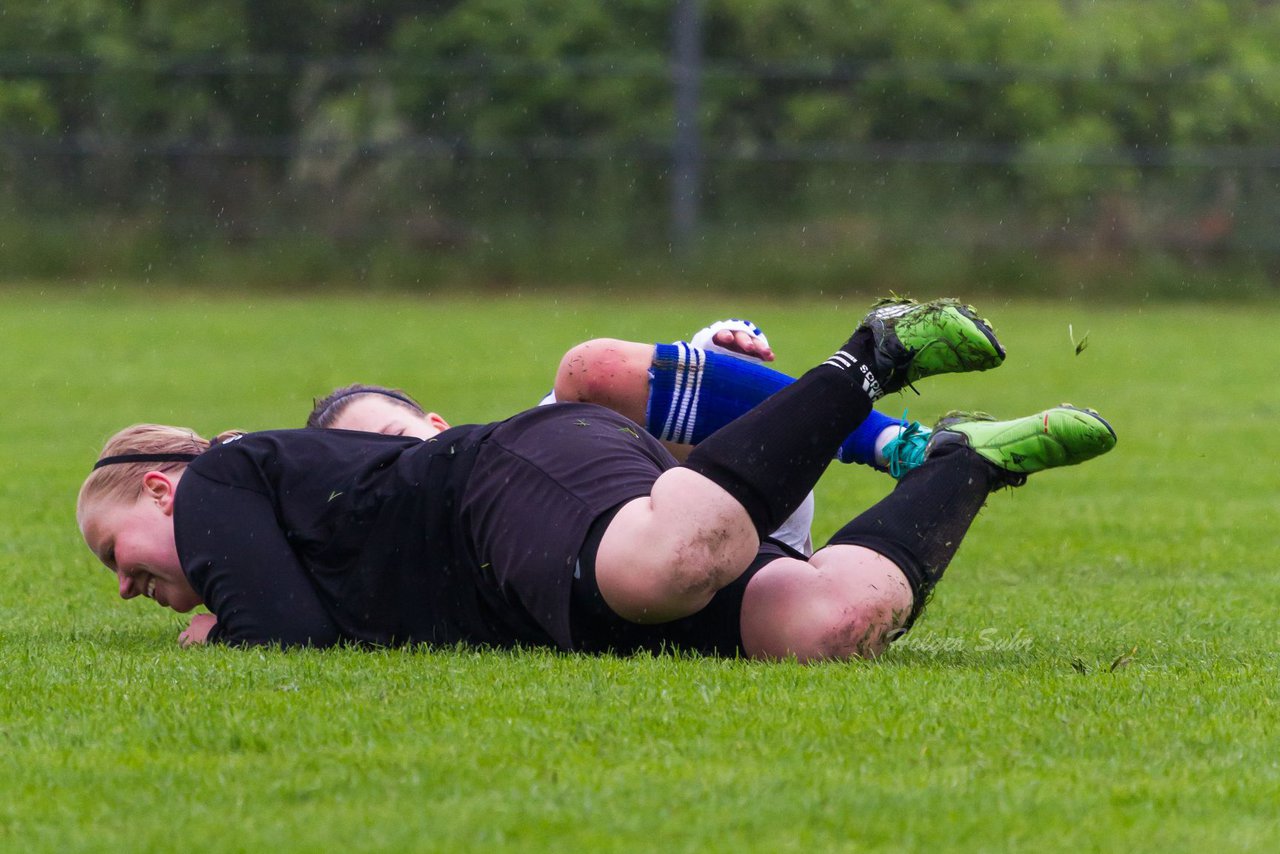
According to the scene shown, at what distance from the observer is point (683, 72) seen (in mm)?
23016

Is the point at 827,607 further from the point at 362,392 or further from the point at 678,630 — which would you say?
the point at 362,392

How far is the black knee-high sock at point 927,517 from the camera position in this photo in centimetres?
408

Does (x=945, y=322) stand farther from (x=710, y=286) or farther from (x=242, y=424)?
(x=710, y=286)

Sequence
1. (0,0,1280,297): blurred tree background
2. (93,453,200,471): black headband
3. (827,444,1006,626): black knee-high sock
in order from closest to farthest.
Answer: (827,444,1006,626): black knee-high sock, (93,453,200,471): black headband, (0,0,1280,297): blurred tree background

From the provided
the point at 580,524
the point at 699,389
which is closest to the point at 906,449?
the point at 699,389

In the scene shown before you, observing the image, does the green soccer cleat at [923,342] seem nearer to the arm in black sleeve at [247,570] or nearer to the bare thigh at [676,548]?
the bare thigh at [676,548]

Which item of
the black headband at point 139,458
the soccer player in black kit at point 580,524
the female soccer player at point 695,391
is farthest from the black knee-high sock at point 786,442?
the black headband at point 139,458

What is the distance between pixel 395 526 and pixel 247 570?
34 cm

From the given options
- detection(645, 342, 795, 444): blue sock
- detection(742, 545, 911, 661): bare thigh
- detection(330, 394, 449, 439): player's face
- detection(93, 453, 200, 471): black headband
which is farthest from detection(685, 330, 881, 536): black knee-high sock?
detection(93, 453, 200, 471): black headband

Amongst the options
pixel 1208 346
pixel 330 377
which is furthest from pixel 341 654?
pixel 1208 346

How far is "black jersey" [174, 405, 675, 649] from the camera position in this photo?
4086 mm

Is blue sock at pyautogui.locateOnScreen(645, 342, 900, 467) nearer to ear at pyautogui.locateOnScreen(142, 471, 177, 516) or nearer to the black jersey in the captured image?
the black jersey

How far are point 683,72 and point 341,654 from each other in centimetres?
1963

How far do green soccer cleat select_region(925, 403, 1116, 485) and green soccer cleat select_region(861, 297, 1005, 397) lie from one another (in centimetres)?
23
